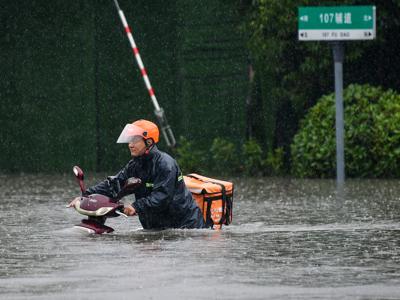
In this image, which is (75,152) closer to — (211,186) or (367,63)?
(367,63)

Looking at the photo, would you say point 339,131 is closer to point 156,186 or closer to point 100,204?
point 156,186

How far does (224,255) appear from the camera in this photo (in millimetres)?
11547

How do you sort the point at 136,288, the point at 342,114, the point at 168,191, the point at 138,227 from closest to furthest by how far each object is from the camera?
the point at 136,288 < the point at 168,191 < the point at 138,227 < the point at 342,114

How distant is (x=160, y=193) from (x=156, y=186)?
11 cm

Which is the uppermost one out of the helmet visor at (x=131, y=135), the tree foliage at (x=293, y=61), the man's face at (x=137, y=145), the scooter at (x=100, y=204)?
the tree foliage at (x=293, y=61)

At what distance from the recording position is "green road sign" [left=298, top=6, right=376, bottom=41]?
69.0 ft

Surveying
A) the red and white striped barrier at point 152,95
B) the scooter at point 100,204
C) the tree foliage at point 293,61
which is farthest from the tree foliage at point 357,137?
the scooter at point 100,204

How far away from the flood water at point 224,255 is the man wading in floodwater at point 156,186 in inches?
7.5

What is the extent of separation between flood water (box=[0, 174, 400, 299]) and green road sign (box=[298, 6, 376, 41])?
11.8 ft

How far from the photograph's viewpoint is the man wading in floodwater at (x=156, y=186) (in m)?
13.5

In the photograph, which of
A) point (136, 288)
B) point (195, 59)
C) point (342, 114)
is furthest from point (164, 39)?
point (136, 288)

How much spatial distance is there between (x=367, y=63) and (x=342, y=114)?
10.7 ft

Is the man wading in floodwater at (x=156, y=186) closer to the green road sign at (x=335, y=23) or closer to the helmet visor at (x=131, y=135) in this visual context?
the helmet visor at (x=131, y=135)

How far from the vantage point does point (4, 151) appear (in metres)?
26.4
